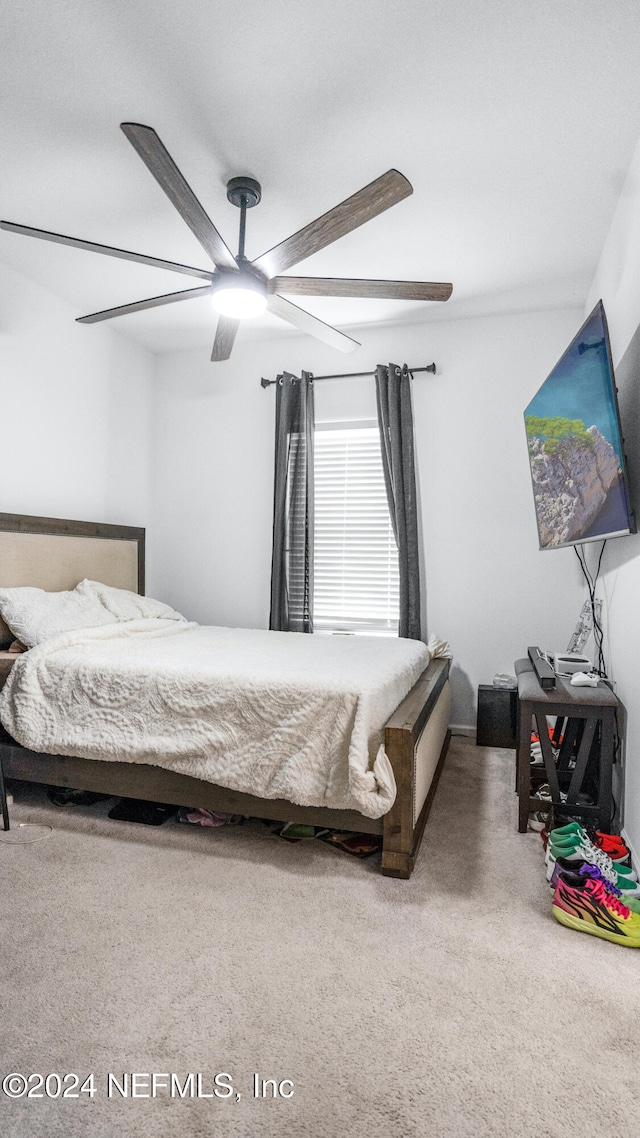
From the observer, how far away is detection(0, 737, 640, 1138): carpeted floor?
124cm

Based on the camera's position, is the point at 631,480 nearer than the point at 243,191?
Yes

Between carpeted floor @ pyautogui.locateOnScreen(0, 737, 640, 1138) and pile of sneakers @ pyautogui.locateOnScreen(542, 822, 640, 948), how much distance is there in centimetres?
5

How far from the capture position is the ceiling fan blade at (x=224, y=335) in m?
2.95

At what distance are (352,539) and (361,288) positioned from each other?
84.4 inches

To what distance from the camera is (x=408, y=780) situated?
2156 mm

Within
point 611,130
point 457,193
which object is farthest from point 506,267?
point 611,130

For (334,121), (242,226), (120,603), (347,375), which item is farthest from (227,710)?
(347,375)

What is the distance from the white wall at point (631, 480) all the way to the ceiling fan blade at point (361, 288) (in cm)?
82

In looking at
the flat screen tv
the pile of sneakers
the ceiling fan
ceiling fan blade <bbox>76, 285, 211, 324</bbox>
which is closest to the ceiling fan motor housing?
the ceiling fan

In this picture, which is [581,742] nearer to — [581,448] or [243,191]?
[581,448]

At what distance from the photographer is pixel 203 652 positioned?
9.78ft

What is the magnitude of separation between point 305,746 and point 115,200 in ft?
8.59

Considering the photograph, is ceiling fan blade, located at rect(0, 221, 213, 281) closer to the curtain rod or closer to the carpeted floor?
the curtain rod

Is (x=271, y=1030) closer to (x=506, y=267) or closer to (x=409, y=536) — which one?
(x=409, y=536)
